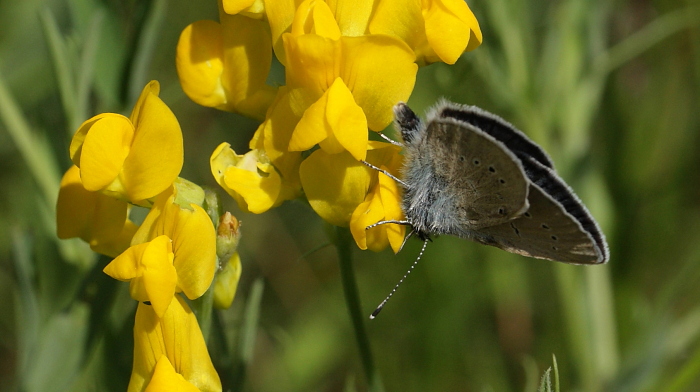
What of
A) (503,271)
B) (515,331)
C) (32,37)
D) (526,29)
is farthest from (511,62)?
(32,37)

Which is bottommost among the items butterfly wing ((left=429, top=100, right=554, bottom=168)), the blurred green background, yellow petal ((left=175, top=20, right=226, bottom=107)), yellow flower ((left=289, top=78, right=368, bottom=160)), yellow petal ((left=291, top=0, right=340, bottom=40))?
the blurred green background

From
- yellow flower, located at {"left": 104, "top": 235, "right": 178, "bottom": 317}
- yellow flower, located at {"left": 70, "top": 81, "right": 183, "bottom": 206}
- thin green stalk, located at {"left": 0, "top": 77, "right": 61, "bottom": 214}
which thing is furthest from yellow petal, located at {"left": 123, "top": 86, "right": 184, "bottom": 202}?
thin green stalk, located at {"left": 0, "top": 77, "right": 61, "bottom": 214}

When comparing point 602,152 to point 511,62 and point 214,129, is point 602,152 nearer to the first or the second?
point 511,62

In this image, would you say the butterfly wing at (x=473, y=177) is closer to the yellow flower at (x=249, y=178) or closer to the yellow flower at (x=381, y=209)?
the yellow flower at (x=381, y=209)

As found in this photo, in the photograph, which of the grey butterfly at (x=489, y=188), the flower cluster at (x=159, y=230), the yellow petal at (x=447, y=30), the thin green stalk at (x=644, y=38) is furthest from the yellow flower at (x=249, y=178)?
the thin green stalk at (x=644, y=38)

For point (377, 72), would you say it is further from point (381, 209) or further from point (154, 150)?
point (154, 150)

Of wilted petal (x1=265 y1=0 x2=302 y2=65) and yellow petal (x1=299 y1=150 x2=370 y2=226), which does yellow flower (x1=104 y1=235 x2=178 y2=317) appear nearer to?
yellow petal (x1=299 y1=150 x2=370 y2=226)
